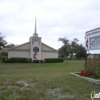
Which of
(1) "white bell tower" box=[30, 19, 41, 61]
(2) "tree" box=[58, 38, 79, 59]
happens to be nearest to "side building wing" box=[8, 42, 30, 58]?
(1) "white bell tower" box=[30, 19, 41, 61]

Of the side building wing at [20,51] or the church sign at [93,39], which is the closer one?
the church sign at [93,39]

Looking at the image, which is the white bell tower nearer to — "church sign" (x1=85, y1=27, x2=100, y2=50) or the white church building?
the white church building

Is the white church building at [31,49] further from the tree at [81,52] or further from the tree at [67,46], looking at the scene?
the tree at [81,52]

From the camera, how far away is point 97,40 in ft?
17.0

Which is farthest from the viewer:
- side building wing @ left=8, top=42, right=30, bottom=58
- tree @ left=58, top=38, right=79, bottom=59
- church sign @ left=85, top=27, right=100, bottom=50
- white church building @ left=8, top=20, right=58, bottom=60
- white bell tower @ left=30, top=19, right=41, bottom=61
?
tree @ left=58, top=38, right=79, bottom=59

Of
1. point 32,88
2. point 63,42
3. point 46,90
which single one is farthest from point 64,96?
point 63,42

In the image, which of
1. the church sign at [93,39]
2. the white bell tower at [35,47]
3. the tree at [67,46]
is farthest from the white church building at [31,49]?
the church sign at [93,39]

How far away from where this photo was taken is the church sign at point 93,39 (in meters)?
4.97

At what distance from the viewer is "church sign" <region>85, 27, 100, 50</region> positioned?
16.3 feet

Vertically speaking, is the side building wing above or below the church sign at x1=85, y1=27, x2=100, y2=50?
above

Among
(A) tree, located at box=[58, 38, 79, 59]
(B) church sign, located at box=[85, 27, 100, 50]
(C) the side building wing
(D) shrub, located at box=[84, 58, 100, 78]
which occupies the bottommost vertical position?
(D) shrub, located at box=[84, 58, 100, 78]

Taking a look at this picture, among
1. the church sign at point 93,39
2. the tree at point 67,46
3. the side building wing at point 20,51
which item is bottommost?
the church sign at point 93,39

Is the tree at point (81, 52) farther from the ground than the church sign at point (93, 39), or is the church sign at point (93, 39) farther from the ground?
the tree at point (81, 52)

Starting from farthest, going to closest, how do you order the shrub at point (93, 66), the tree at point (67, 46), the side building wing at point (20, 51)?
the tree at point (67, 46)
the side building wing at point (20, 51)
the shrub at point (93, 66)
